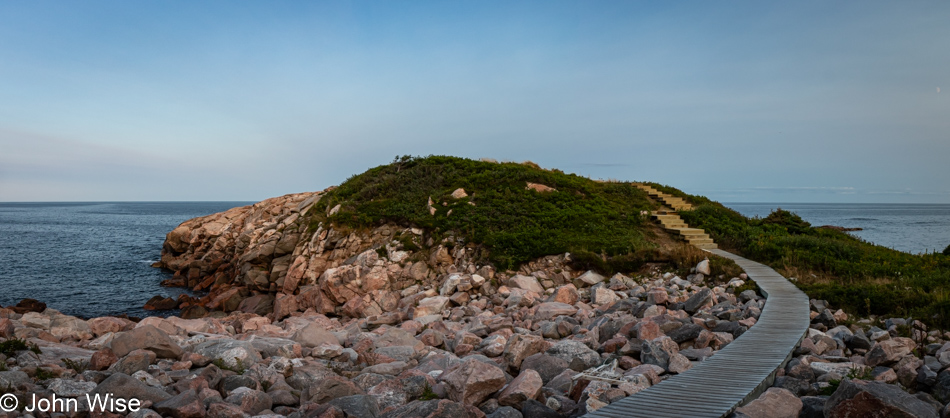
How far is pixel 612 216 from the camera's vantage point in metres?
23.5

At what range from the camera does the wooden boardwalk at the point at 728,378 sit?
19.8ft

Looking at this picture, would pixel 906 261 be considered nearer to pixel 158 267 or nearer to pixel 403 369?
pixel 403 369

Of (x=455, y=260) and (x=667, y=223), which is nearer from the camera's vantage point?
(x=455, y=260)

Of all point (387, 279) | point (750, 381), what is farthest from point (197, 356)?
point (387, 279)

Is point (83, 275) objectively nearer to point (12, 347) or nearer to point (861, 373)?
point (12, 347)

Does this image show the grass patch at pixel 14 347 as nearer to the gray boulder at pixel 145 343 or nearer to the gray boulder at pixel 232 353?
the gray boulder at pixel 145 343

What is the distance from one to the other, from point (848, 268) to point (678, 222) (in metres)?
8.73

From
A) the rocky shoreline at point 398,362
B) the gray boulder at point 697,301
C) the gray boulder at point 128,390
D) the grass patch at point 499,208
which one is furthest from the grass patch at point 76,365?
the grass patch at point 499,208

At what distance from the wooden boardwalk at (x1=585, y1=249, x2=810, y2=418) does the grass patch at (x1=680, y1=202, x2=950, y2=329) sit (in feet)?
6.78

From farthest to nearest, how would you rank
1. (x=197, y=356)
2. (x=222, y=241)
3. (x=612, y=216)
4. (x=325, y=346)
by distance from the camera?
1. (x=222, y=241)
2. (x=612, y=216)
3. (x=325, y=346)
4. (x=197, y=356)

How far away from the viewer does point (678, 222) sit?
24016 mm

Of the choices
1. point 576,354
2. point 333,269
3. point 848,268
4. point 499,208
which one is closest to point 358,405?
point 576,354

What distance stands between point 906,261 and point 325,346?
696 inches

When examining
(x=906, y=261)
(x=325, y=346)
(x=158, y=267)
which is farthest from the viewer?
(x=158, y=267)
